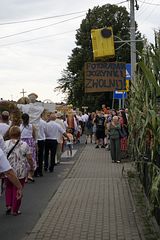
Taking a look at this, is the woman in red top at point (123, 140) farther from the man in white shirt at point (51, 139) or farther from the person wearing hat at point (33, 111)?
the person wearing hat at point (33, 111)

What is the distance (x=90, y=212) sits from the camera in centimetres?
863

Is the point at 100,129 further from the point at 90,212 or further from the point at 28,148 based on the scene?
the point at 90,212

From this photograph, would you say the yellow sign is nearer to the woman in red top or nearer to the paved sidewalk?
the woman in red top

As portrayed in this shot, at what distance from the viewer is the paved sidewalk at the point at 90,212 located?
281 inches

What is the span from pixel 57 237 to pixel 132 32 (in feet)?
50.5

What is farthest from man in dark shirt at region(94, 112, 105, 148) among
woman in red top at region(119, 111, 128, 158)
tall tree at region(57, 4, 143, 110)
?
tall tree at region(57, 4, 143, 110)

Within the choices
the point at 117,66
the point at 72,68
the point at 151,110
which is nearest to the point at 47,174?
the point at 117,66

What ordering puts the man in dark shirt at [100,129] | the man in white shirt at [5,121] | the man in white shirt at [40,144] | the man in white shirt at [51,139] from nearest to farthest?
1. the man in white shirt at [5,121]
2. the man in white shirt at [40,144]
3. the man in white shirt at [51,139]
4. the man in dark shirt at [100,129]

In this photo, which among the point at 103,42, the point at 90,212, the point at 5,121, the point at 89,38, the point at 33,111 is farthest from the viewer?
the point at 89,38

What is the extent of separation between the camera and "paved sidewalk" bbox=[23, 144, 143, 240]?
7.13m

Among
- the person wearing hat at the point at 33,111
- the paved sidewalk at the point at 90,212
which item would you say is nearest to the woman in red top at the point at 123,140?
the paved sidewalk at the point at 90,212

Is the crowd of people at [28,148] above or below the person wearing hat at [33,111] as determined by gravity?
below

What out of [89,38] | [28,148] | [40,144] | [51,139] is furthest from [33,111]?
[89,38]

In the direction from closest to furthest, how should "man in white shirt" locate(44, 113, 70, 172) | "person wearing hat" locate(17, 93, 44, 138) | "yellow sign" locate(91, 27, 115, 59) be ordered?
"person wearing hat" locate(17, 93, 44, 138), "man in white shirt" locate(44, 113, 70, 172), "yellow sign" locate(91, 27, 115, 59)
